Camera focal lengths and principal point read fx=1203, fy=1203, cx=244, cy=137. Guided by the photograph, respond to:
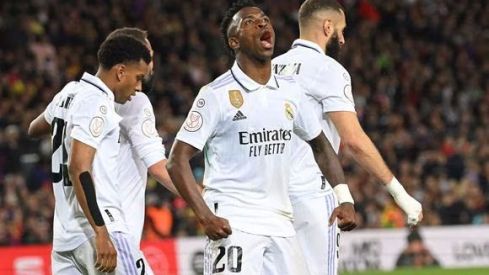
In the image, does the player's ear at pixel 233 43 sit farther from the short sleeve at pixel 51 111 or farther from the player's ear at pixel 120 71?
the short sleeve at pixel 51 111

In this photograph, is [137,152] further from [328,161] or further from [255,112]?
[328,161]

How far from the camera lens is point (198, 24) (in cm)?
2131

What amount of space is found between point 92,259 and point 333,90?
1932 millimetres

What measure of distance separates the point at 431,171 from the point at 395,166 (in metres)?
0.60

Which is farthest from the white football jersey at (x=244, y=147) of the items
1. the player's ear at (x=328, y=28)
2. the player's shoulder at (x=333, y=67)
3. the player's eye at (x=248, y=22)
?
the player's ear at (x=328, y=28)

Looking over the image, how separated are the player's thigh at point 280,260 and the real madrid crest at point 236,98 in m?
0.75

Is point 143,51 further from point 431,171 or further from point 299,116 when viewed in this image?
point 431,171

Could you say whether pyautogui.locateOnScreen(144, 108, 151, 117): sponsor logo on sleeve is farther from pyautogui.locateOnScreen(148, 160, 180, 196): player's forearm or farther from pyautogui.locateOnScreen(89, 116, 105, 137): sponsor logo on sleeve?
pyautogui.locateOnScreen(89, 116, 105, 137): sponsor logo on sleeve

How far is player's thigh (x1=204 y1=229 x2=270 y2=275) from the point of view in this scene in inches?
252

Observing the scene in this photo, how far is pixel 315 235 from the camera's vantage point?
7520 mm

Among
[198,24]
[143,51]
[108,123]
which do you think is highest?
[198,24]

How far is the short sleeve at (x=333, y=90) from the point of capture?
7.50 meters

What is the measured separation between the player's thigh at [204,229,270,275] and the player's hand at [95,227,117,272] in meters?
0.54

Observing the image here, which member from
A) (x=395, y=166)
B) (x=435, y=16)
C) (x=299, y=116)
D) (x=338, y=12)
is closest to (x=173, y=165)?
(x=299, y=116)
